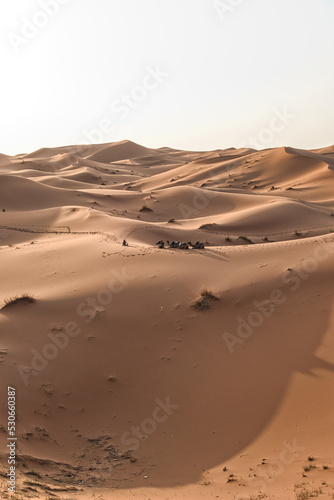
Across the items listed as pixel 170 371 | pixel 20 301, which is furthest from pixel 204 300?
pixel 20 301

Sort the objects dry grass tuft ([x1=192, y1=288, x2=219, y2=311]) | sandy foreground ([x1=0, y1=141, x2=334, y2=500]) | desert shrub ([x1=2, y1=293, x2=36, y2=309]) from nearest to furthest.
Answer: sandy foreground ([x1=0, y1=141, x2=334, y2=500])
dry grass tuft ([x1=192, y1=288, x2=219, y2=311])
desert shrub ([x1=2, y1=293, x2=36, y2=309])

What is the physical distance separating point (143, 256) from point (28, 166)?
42.3m

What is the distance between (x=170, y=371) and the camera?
23.6 ft

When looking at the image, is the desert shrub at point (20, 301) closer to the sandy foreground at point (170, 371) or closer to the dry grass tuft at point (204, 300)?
the sandy foreground at point (170, 371)

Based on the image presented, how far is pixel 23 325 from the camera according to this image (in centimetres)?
823

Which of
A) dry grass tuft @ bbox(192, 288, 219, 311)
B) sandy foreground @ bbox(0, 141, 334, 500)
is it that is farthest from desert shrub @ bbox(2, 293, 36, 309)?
dry grass tuft @ bbox(192, 288, 219, 311)

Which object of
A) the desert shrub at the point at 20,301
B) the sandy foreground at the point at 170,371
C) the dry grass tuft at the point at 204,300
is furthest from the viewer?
the desert shrub at the point at 20,301

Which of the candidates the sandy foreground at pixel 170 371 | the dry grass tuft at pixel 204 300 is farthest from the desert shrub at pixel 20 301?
the dry grass tuft at pixel 204 300

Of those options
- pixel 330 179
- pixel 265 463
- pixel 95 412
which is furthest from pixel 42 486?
pixel 330 179

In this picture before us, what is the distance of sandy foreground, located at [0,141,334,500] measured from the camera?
5.04 metres

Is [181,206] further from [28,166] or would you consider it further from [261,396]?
[28,166]

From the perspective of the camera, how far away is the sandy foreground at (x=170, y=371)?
5039mm

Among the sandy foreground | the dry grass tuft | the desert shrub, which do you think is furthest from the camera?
the desert shrub

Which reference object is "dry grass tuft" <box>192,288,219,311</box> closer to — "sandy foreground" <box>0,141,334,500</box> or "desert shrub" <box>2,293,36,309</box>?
"sandy foreground" <box>0,141,334,500</box>
